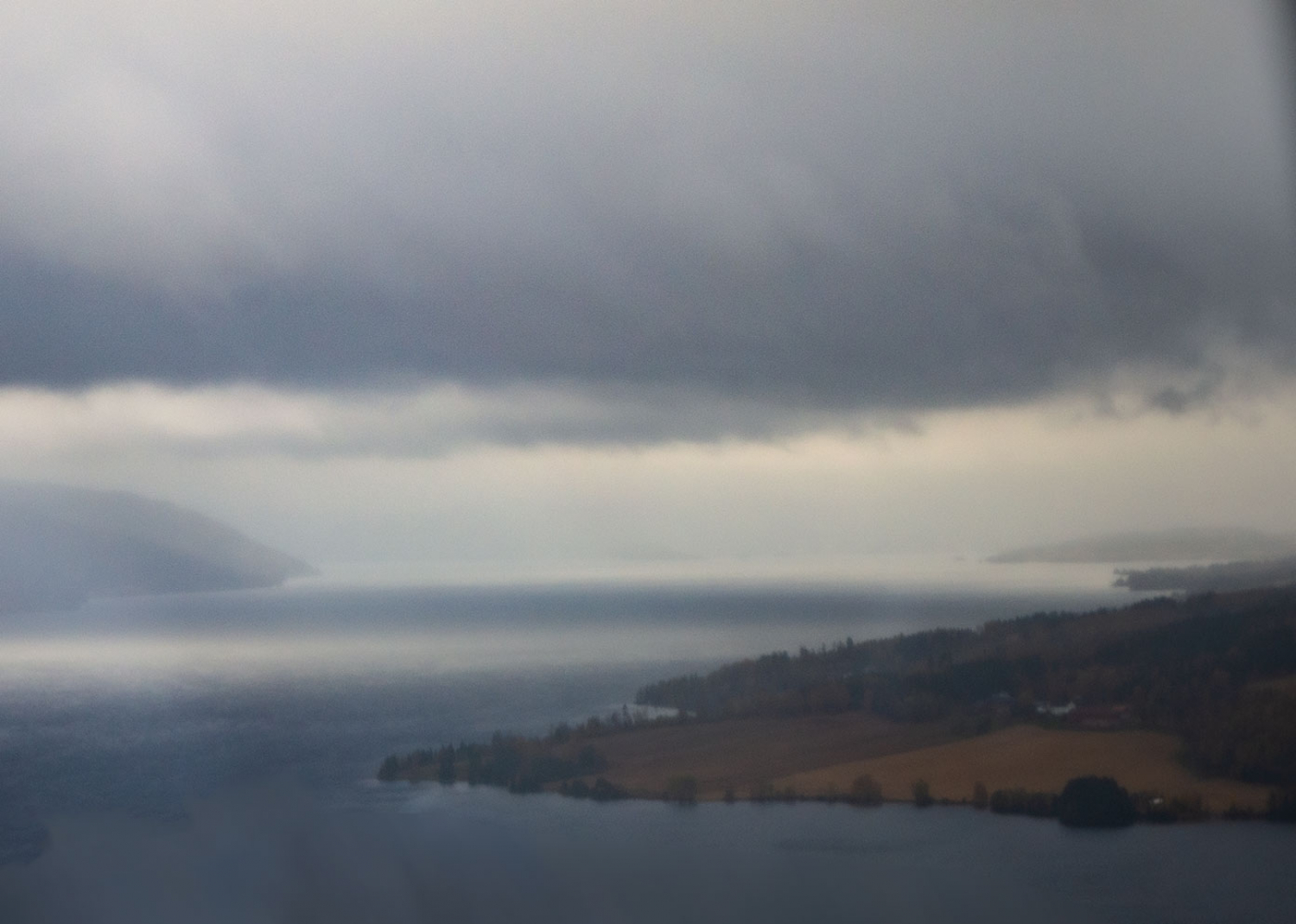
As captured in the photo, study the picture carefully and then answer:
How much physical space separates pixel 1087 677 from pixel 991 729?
41.7 inches

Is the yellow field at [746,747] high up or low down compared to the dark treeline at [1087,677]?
down

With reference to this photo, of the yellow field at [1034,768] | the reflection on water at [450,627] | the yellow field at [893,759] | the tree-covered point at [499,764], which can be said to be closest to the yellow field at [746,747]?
the yellow field at [893,759]

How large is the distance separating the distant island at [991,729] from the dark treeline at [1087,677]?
0.05 ft

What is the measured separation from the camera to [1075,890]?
8875 millimetres

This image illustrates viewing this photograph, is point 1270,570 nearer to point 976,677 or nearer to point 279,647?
point 976,677

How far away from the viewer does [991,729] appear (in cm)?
1035

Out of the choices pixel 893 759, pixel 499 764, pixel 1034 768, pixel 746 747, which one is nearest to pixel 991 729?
pixel 1034 768

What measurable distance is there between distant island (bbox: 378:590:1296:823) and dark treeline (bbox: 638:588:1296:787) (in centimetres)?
2

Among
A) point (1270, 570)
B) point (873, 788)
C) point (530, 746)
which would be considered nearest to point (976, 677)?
point (873, 788)

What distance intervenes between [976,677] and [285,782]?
622 centimetres

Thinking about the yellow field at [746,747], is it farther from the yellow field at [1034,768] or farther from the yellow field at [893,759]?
the yellow field at [1034,768]

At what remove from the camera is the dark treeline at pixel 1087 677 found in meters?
9.97

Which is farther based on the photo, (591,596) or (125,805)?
(591,596)

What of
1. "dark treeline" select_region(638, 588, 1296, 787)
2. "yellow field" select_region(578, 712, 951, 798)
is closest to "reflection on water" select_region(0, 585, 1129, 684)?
"dark treeline" select_region(638, 588, 1296, 787)
